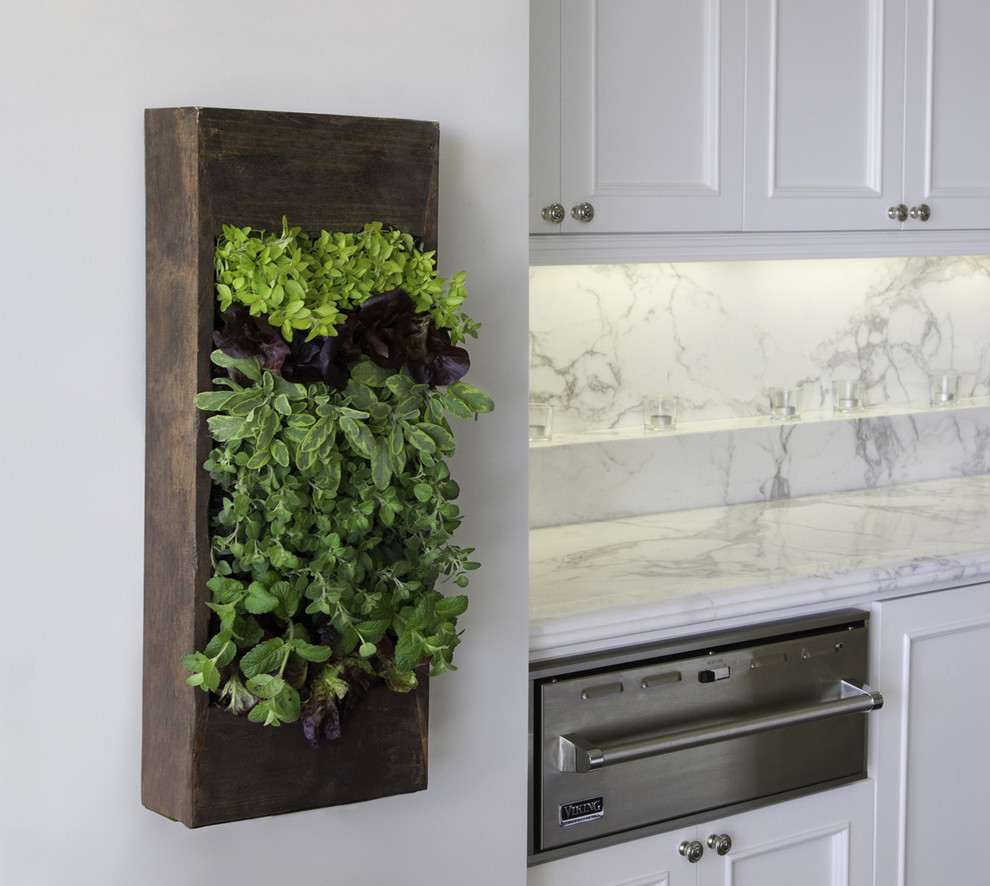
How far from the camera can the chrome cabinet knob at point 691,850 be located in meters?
1.65

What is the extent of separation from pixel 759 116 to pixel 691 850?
121cm

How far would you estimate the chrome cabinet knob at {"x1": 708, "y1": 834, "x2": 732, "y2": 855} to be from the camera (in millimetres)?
1668

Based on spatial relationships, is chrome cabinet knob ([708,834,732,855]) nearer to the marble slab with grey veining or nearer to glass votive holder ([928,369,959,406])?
the marble slab with grey veining

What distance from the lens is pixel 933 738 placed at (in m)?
1.87

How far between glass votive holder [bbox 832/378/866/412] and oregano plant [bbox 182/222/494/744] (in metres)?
1.54

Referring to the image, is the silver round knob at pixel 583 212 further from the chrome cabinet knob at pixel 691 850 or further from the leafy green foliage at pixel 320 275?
the chrome cabinet knob at pixel 691 850

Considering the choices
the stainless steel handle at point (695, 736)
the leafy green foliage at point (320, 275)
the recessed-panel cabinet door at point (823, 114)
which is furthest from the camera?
the recessed-panel cabinet door at point (823, 114)

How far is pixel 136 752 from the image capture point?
1.21m

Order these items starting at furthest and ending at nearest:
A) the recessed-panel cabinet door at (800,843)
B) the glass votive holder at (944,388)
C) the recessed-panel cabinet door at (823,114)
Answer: the glass votive holder at (944,388)
the recessed-panel cabinet door at (823,114)
the recessed-panel cabinet door at (800,843)

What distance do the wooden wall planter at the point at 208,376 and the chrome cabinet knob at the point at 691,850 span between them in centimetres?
63

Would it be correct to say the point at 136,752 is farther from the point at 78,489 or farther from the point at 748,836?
the point at 748,836

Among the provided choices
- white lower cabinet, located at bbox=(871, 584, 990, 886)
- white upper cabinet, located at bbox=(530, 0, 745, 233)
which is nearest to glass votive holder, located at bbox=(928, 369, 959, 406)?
white lower cabinet, located at bbox=(871, 584, 990, 886)

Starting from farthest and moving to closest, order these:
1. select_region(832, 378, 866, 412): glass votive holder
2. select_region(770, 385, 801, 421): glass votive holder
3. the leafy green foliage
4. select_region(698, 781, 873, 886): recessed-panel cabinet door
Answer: select_region(832, 378, 866, 412): glass votive holder < select_region(770, 385, 801, 421): glass votive holder < select_region(698, 781, 873, 886): recessed-panel cabinet door < the leafy green foliage

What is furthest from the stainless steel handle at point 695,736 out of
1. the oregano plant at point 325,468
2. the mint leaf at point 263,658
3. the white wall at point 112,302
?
the mint leaf at point 263,658
